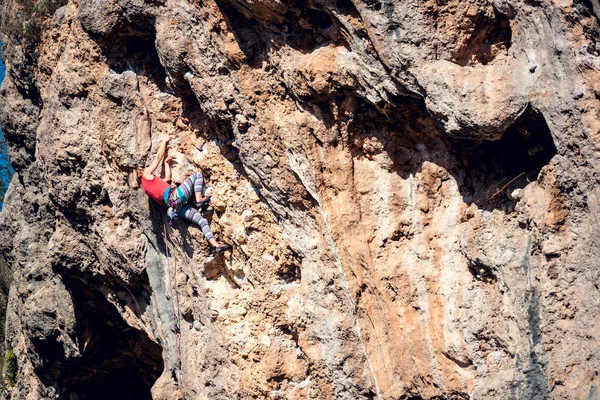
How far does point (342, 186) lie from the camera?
696cm

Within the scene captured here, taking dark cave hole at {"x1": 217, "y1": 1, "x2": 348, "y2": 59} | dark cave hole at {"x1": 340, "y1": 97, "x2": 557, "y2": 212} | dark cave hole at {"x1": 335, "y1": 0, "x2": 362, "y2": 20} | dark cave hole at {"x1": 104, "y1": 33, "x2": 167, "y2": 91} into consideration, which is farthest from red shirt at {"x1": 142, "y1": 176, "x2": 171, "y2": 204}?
dark cave hole at {"x1": 335, "y1": 0, "x2": 362, "y2": 20}

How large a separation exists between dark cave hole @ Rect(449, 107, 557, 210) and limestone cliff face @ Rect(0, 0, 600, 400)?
0.6 inches

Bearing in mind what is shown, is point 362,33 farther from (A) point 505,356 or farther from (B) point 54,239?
(B) point 54,239

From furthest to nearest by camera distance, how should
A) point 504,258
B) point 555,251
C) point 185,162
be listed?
point 185,162, point 504,258, point 555,251

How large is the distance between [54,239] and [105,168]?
5.29 feet

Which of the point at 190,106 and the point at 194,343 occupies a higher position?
the point at 190,106

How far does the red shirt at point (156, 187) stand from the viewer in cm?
814

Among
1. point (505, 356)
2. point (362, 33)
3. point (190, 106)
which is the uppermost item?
point (190, 106)

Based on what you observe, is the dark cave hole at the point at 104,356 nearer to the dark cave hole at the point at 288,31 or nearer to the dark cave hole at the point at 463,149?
the dark cave hole at the point at 288,31

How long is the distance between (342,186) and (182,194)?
1.71 m

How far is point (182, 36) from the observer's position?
768cm

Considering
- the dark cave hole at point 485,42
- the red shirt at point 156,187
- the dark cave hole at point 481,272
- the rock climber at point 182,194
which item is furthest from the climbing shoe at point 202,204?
the dark cave hole at point 485,42

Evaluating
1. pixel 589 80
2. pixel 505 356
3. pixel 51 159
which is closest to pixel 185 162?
pixel 51 159

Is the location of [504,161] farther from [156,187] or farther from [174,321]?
[174,321]
